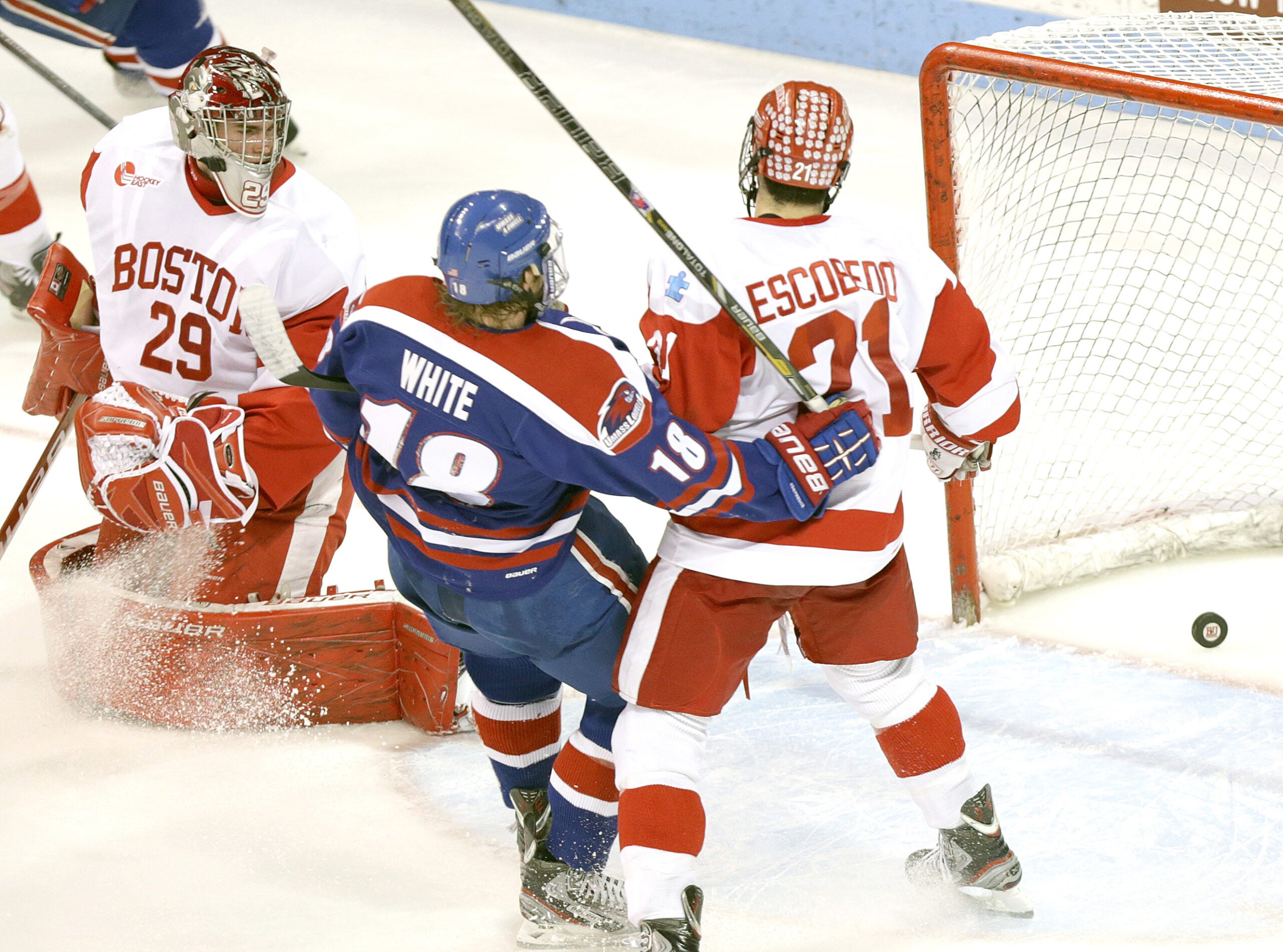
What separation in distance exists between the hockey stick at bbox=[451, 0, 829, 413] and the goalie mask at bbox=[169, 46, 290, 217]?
Result: 0.80 m

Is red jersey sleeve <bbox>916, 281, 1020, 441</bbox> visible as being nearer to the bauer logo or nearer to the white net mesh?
the white net mesh

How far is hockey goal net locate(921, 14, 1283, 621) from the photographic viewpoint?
2.82 metres

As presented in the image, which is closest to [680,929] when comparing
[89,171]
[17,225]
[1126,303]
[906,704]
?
[906,704]

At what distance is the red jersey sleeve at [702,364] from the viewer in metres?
1.95

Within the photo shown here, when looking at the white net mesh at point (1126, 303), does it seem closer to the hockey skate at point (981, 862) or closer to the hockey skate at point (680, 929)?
the hockey skate at point (981, 862)

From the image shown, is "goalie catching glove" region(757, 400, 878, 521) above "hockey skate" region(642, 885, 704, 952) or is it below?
above

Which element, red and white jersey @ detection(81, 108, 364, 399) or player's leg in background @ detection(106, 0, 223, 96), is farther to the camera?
player's leg in background @ detection(106, 0, 223, 96)

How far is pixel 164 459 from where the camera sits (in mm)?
2637

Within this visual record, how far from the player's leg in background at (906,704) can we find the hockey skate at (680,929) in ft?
1.20

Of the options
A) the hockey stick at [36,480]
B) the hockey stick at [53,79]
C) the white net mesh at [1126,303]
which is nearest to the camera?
the hockey stick at [36,480]

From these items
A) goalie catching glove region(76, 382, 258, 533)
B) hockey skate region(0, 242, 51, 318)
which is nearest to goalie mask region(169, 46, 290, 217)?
goalie catching glove region(76, 382, 258, 533)

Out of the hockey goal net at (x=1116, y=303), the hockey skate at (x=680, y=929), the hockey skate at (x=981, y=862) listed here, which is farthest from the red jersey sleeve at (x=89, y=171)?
the hockey skate at (x=981, y=862)

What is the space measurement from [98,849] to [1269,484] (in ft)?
8.09

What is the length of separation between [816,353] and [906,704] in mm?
520
